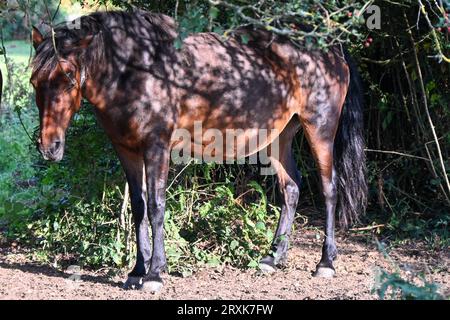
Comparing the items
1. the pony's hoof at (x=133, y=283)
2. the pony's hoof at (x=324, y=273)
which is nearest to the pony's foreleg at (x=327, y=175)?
the pony's hoof at (x=324, y=273)

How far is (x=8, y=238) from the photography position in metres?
6.87

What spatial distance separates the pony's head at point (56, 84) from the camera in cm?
511

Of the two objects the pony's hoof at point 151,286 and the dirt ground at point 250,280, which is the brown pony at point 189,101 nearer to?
the pony's hoof at point 151,286

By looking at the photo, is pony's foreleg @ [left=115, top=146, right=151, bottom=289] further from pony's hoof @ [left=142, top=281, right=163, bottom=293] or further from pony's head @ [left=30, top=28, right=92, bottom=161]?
pony's head @ [left=30, top=28, right=92, bottom=161]

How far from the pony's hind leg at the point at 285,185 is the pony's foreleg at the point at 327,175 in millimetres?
274

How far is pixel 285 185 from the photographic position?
6566 millimetres

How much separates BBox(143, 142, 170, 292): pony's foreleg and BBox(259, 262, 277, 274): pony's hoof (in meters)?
0.86

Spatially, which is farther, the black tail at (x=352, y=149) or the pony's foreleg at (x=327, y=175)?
the black tail at (x=352, y=149)

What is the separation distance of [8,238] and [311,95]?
2859 millimetres

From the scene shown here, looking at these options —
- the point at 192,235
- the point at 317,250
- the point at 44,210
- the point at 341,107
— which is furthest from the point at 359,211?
the point at 44,210

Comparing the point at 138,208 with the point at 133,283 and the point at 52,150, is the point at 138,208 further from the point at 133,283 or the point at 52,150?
the point at 52,150

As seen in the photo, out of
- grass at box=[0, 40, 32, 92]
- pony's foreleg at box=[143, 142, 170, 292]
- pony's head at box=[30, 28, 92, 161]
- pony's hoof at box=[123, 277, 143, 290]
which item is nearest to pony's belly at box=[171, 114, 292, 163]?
pony's foreleg at box=[143, 142, 170, 292]

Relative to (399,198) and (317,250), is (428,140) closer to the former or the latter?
(399,198)

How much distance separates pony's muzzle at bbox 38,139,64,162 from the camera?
5199 mm
